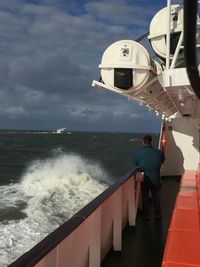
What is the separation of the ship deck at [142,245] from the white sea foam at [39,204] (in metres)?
3.27

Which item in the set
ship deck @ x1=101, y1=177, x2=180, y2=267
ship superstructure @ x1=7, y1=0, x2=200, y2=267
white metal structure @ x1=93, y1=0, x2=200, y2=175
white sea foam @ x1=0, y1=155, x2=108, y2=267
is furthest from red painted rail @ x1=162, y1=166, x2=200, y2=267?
white sea foam @ x1=0, y1=155, x2=108, y2=267

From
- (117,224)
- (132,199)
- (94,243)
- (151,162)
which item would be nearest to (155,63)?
(151,162)

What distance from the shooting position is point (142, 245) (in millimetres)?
5332

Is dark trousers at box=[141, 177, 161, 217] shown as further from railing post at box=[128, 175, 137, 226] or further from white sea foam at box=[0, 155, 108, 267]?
white sea foam at box=[0, 155, 108, 267]

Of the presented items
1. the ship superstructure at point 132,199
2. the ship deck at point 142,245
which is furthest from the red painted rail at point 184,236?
the ship deck at point 142,245

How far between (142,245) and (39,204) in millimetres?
10119

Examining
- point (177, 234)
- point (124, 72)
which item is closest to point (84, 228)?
point (177, 234)

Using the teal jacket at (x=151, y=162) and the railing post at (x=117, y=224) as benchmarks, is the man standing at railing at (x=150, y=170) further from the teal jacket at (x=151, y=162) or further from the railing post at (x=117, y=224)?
the railing post at (x=117, y=224)

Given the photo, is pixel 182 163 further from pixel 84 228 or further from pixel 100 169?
pixel 100 169

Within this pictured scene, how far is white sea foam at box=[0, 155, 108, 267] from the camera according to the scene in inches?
376

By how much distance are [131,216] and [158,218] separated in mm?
625

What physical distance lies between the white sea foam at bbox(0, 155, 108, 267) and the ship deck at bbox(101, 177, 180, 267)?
3271 millimetres

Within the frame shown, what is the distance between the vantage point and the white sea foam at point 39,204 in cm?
956

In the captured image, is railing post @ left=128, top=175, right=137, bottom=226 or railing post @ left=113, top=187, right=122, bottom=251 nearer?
railing post @ left=113, top=187, right=122, bottom=251
